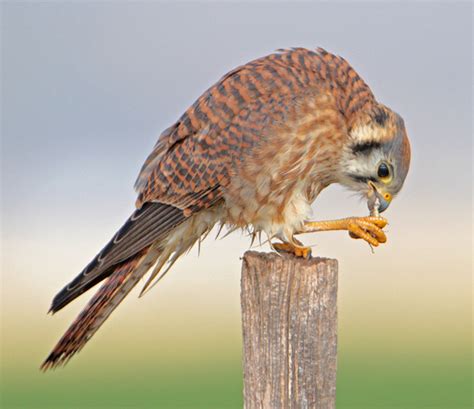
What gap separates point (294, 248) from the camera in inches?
133

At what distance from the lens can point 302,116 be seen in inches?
133

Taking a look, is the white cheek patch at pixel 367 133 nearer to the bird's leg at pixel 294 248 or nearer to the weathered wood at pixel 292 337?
the bird's leg at pixel 294 248

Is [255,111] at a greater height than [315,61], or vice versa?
[315,61]

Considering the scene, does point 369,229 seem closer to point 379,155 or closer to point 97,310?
point 379,155

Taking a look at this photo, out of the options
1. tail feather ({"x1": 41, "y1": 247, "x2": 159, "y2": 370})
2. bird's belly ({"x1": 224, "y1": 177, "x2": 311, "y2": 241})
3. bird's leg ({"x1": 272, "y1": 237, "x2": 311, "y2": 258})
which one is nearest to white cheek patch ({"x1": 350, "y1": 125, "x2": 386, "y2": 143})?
bird's belly ({"x1": 224, "y1": 177, "x2": 311, "y2": 241})

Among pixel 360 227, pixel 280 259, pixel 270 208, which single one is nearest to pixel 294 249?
pixel 270 208

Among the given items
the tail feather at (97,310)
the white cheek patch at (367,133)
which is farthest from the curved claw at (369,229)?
the tail feather at (97,310)

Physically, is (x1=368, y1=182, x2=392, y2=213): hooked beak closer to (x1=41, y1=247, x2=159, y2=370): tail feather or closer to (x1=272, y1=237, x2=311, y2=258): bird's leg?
(x1=272, y1=237, x2=311, y2=258): bird's leg

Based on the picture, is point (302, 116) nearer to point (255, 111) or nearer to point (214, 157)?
point (255, 111)

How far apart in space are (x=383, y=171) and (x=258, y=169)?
61 centimetres

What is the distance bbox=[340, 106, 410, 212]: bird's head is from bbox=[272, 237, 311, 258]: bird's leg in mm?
455

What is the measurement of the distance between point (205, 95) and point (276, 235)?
0.78m

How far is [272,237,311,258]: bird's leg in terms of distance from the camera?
3.32 m

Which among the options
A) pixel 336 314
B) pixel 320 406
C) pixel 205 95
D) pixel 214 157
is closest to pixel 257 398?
pixel 320 406
